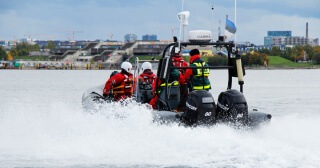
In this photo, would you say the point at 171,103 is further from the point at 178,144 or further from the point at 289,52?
the point at 289,52

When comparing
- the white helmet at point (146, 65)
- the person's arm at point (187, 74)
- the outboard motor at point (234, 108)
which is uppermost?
the white helmet at point (146, 65)

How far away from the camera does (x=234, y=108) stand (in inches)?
433

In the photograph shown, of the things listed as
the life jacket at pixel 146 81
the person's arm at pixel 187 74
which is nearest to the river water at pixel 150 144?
the person's arm at pixel 187 74

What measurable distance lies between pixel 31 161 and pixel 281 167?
11.7 ft

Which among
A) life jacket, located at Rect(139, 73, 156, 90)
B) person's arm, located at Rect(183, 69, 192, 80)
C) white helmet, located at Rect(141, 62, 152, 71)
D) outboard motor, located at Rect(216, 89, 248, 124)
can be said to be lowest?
outboard motor, located at Rect(216, 89, 248, 124)

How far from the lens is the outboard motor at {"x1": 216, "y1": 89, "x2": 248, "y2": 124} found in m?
11.0

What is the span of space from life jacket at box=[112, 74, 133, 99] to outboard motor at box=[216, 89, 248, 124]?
2658 millimetres

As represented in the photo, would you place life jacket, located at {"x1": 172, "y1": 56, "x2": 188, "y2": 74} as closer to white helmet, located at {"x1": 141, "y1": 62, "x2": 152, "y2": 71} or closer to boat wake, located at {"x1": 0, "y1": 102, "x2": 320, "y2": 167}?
white helmet, located at {"x1": 141, "y1": 62, "x2": 152, "y2": 71}

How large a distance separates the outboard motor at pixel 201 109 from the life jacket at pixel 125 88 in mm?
2609

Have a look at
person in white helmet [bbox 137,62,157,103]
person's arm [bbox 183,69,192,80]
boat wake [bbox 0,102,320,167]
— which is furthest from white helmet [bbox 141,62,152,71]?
person's arm [bbox 183,69,192,80]

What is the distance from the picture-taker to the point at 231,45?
1233 cm

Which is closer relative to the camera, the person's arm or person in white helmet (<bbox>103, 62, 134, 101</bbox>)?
the person's arm

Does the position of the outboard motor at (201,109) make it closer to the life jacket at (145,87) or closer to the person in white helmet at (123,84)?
the person in white helmet at (123,84)

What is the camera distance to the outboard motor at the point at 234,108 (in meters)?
11.0
